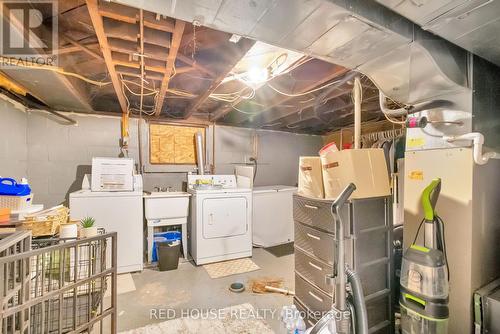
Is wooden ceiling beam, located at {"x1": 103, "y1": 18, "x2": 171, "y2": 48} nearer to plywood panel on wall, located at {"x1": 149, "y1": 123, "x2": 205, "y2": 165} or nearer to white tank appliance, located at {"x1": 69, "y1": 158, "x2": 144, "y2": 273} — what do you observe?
white tank appliance, located at {"x1": 69, "y1": 158, "x2": 144, "y2": 273}

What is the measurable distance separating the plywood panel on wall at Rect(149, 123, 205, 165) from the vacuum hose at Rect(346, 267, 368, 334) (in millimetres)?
3208

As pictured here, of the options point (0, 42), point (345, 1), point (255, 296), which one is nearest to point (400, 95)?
point (345, 1)

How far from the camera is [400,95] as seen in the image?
166 cm

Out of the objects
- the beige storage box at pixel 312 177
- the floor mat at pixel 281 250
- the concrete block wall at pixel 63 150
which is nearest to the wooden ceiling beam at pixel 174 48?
the beige storage box at pixel 312 177

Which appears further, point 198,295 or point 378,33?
point 198,295

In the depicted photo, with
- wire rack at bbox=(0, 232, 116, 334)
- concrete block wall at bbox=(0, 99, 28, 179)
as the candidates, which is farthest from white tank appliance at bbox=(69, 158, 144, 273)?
wire rack at bbox=(0, 232, 116, 334)

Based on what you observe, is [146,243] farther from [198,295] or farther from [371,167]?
[371,167]

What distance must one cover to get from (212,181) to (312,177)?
2043 millimetres

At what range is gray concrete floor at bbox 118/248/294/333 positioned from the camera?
2.11 m

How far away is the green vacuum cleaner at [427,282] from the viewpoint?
1332 mm

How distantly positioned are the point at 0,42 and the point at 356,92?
261 centimetres

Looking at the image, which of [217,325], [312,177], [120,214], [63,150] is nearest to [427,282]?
[312,177]

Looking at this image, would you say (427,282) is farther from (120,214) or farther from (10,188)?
(120,214)

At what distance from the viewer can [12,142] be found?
265cm
